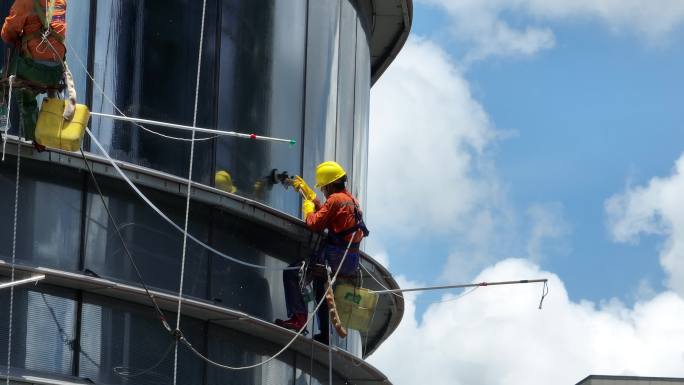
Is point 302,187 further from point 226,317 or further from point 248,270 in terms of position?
point 226,317

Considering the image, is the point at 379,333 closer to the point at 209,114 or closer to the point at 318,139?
the point at 318,139

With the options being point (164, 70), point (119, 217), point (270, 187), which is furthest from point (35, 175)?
point (270, 187)

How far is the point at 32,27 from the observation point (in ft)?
52.9

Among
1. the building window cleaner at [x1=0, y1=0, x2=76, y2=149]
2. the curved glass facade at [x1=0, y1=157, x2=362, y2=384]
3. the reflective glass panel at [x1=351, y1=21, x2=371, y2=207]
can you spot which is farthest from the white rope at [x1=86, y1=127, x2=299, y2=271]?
the reflective glass panel at [x1=351, y1=21, x2=371, y2=207]

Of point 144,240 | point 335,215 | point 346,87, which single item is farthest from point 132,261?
point 346,87

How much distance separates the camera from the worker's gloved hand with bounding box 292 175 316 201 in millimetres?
20422

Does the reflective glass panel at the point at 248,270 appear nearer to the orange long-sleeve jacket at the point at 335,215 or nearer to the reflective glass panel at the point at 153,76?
the orange long-sleeve jacket at the point at 335,215

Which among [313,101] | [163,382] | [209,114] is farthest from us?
[313,101]

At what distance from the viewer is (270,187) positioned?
20.1 m

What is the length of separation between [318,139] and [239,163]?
2106 mm

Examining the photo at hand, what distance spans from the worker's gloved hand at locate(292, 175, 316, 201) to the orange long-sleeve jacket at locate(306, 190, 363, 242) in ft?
1.11

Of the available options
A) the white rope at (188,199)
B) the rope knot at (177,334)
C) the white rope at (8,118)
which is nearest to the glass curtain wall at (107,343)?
the white rope at (188,199)

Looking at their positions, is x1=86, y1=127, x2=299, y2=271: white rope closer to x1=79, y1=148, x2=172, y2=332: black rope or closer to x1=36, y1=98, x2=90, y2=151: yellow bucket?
x1=79, y1=148, x2=172, y2=332: black rope

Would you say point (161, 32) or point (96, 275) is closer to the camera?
point (96, 275)
